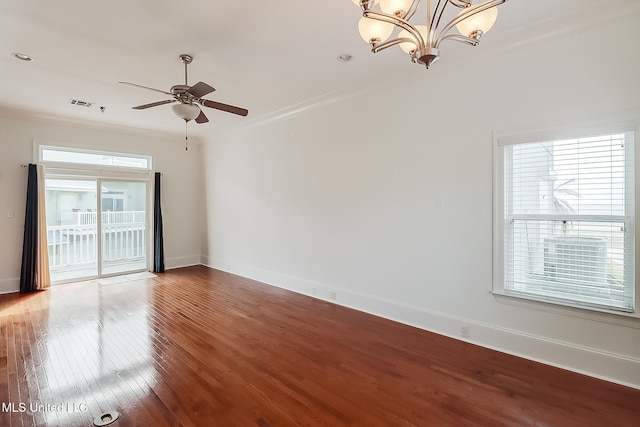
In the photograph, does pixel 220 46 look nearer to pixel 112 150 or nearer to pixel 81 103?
pixel 81 103

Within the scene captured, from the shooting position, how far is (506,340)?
2873 millimetres

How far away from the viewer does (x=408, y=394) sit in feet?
7.42

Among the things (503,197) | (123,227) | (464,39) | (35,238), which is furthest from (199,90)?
(123,227)

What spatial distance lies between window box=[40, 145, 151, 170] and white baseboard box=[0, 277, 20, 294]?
2.04 m

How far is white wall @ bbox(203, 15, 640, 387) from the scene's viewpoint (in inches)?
97.3

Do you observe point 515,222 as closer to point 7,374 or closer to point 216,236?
point 7,374

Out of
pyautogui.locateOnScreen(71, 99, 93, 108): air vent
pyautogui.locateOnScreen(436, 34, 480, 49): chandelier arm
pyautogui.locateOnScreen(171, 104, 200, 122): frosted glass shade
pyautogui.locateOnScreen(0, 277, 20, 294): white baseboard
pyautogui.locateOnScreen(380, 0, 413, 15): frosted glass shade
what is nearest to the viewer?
pyautogui.locateOnScreen(380, 0, 413, 15): frosted glass shade

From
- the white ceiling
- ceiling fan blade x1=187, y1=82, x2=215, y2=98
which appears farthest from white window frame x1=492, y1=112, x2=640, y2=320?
ceiling fan blade x1=187, y1=82, x2=215, y2=98

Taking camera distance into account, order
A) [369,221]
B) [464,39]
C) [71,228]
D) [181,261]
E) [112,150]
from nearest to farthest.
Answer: [464,39] < [369,221] < [71,228] < [112,150] < [181,261]

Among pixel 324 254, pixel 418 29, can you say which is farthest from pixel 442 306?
pixel 418 29

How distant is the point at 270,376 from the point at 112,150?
219 inches

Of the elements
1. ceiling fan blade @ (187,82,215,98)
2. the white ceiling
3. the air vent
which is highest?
the air vent

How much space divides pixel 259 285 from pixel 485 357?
11.9ft

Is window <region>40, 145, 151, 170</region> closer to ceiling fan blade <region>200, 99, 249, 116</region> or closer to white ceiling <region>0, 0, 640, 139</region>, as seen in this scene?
white ceiling <region>0, 0, 640, 139</region>
